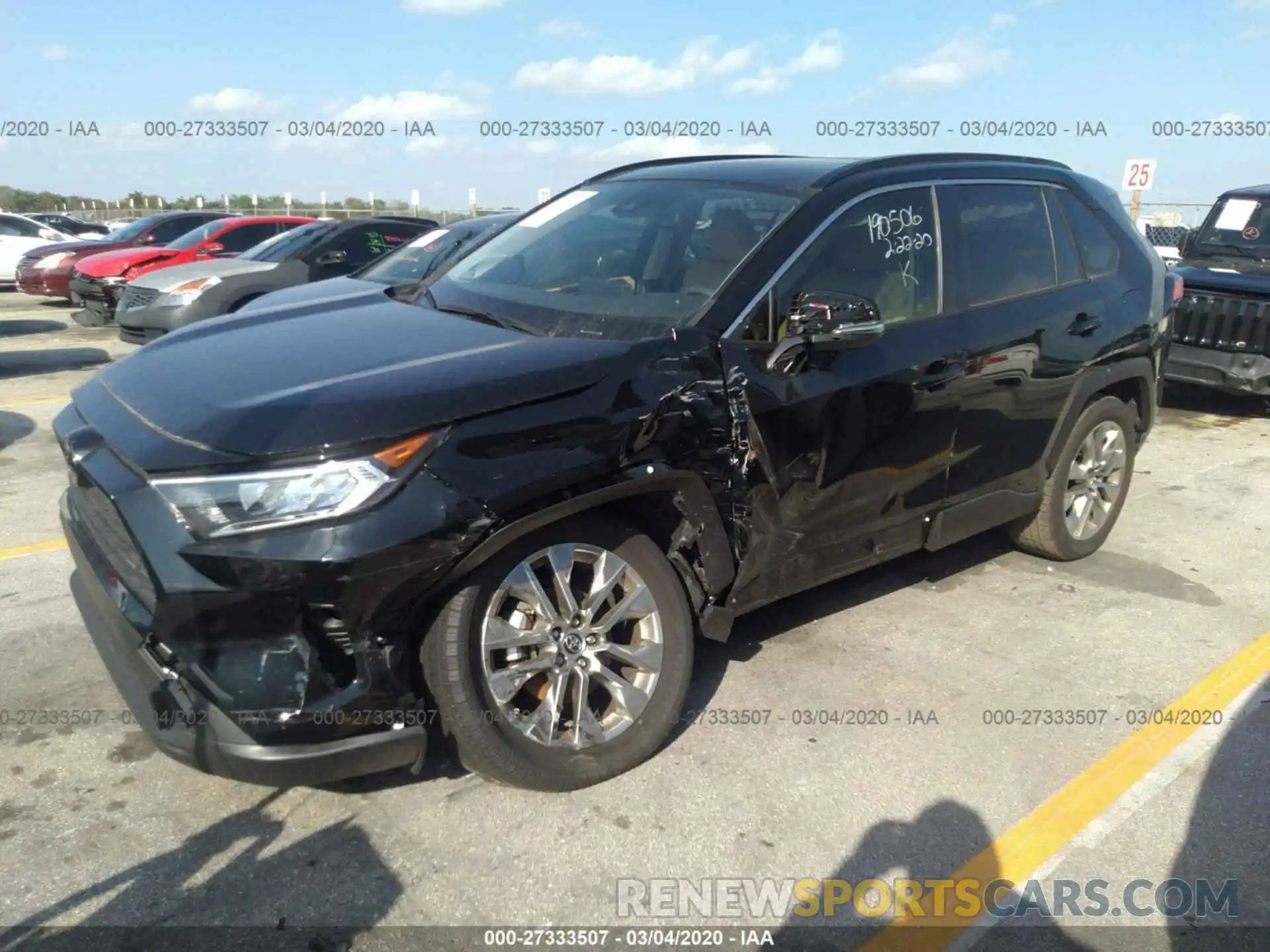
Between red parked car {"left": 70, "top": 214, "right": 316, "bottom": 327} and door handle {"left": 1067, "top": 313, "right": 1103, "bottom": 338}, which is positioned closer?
door handle {"left": 1067, "top": 313, "right": 1103, "bottom": 338}

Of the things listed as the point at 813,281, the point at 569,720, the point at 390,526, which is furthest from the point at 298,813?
the point at 813,281

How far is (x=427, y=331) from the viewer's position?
134 inches

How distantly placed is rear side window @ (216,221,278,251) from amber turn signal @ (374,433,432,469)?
12442mm

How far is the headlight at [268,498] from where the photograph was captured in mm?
2521

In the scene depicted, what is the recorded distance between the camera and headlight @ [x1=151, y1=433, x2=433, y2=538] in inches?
99.3

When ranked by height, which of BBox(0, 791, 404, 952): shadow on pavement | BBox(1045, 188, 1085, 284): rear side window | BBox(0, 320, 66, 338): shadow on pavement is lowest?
BBox(0, 791, 404, 952): shadow on pavement

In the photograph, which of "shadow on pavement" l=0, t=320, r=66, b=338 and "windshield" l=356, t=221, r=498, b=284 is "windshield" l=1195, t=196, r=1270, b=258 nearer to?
"windshield" l=356, t=221, r=498, b=284

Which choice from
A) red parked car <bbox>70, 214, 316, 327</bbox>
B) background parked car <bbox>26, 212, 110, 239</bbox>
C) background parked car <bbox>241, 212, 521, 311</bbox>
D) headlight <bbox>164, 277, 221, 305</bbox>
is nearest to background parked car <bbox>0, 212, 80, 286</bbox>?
background parked car <bbox>26, 212, 110, 239</bbox>

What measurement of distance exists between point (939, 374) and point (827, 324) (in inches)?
32.1

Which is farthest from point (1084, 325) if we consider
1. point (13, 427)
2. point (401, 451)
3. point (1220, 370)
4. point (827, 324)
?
point (13, 427)

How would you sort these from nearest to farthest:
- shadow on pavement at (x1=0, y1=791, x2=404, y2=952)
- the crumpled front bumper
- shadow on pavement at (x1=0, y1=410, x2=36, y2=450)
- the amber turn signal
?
shadow on pavement at (x1=0, y1=791, x2=404, y2=952), the amber turn signal, shadow on pavement at (x1=0, y1=410, x2=36, y2=450), the crumpled front bumper

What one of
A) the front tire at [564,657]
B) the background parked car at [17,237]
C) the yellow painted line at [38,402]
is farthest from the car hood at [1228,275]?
the background parked car at [17,237]

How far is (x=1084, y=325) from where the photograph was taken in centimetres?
471

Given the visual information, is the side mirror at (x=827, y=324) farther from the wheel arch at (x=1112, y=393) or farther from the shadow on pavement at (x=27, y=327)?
the shadow on pavement at (x=27, y=327)
